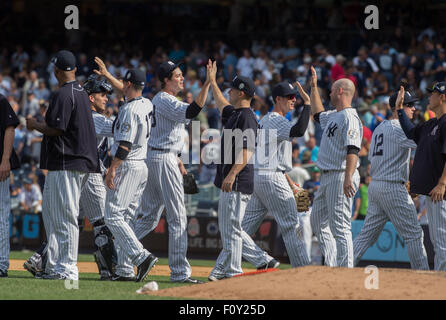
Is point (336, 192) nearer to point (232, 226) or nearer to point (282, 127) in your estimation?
point (282, 127)

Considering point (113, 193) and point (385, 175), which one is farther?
point (385, 175)

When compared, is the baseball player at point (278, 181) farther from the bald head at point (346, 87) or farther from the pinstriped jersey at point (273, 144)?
the bald head at point (346, 87)

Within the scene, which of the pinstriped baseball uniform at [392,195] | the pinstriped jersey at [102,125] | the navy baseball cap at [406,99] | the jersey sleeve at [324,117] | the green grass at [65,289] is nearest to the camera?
the green grass at [65,289]

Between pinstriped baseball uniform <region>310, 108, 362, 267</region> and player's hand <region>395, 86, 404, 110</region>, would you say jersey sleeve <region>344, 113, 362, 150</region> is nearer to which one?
pinstriped baseball uniform <region>310, 108, 362, 267</region>

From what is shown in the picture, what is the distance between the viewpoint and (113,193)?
9.03m

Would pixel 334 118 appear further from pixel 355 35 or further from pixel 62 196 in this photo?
pixel 355 35

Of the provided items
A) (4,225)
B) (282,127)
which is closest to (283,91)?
(282,127)

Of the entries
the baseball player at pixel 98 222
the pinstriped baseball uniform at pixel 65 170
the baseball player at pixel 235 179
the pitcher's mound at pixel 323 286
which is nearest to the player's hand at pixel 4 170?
the pinstriped baseball uniform at pixel 65 170

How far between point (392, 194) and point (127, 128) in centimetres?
323

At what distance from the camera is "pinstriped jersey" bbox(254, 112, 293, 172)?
9.65 m

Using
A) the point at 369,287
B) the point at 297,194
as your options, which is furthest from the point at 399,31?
the point at 369,287

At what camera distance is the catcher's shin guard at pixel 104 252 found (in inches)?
381

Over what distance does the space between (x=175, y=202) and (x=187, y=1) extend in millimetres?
21977

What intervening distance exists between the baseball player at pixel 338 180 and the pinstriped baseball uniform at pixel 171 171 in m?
1.56
